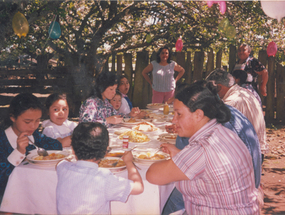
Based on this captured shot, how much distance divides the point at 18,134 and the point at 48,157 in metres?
0.42

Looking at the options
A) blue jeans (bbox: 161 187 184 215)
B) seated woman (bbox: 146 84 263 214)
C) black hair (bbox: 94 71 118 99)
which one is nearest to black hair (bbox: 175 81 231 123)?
seated woman (bbox: 146 84 263 214)

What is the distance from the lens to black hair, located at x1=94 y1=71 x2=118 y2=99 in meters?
3.95

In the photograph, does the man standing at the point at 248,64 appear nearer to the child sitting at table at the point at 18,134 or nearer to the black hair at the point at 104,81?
the black hair at the point at 104,81

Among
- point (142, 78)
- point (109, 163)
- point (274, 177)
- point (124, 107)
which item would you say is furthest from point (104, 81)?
point (142, 78)

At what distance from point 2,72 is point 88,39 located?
9.80 feet

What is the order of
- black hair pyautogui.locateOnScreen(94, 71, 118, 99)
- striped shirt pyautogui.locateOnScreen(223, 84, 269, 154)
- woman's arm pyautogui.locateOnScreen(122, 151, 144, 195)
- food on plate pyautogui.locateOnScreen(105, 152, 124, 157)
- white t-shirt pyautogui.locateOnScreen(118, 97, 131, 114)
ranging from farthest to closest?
white t-shirt pyautogui.locateOnScreen(118, 97, 131, 114), black hair pyautogui.locateOnScreen(94, 71, 118, 99), striped shirt pyautogui.locateOnScreen(223, 84, 269, 154), food on plate pyautogui.locateOnScreen(105, 152, 124, 157), woman's arm pyautogui.locateOnScreen(122, 151, 144, 195)

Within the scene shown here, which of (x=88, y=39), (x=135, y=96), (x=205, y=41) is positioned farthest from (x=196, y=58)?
(x=88, y=39)

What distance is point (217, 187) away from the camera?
180 cm

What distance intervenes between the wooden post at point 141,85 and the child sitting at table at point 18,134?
606 centimetres

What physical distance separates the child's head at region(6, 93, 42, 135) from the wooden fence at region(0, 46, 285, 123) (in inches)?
243

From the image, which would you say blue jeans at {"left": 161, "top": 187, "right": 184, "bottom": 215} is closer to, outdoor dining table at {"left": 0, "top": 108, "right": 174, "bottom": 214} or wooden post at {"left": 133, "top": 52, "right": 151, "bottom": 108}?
outdoor dining table at {"left": 0, "top": 108, "right": 174, "bottom": 214}

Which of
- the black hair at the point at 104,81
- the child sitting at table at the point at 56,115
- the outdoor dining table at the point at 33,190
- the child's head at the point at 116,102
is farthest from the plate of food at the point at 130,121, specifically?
the outdoor dining table at the point at 33,190

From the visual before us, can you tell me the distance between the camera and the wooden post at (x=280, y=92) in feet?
27.2

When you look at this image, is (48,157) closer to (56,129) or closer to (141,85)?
(56,129)
